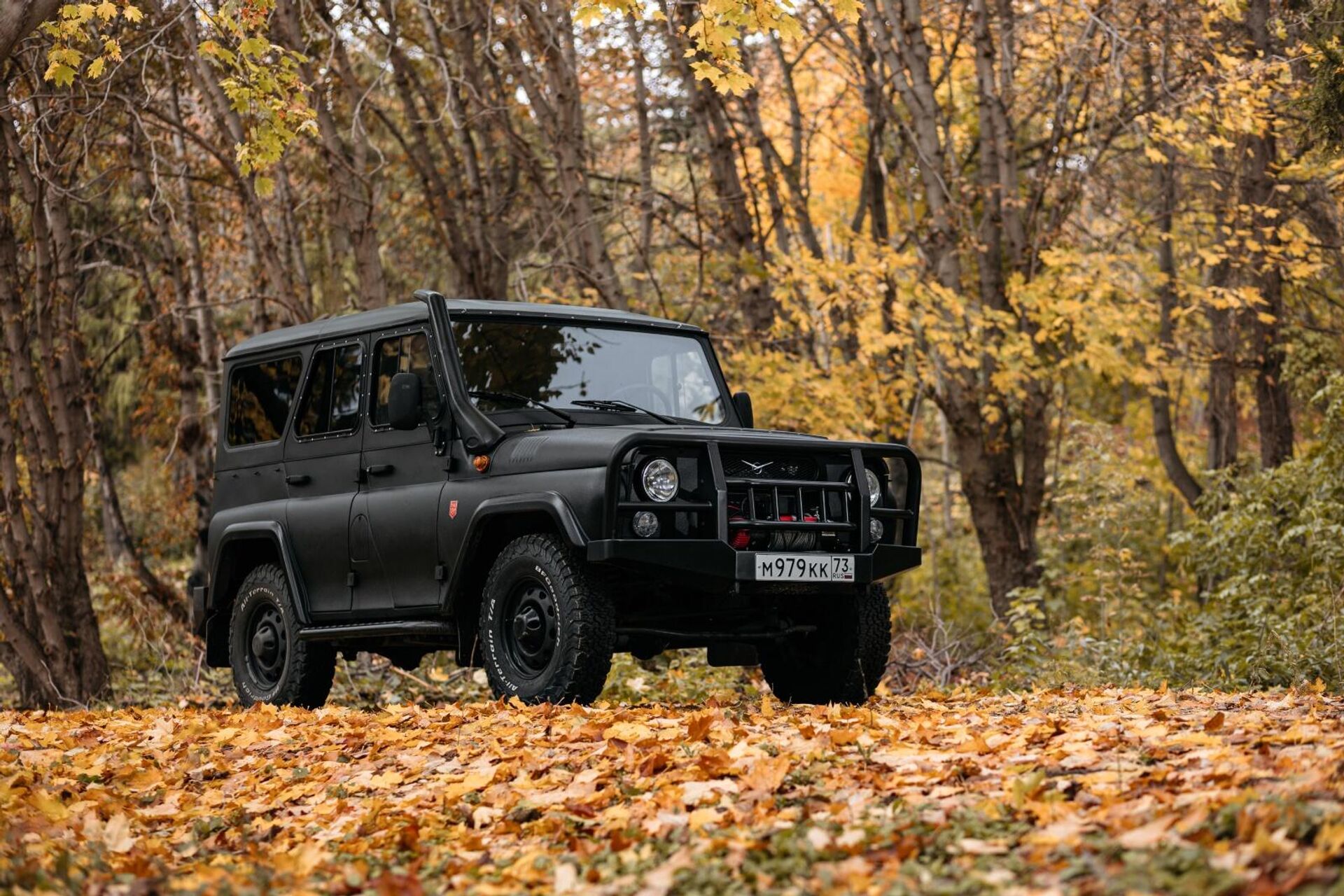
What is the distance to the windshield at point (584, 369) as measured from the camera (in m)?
8.38

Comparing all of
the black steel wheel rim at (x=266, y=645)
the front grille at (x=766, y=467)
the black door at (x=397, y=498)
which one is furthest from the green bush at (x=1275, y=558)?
the black steel wheel rim at (x=266, y=645)

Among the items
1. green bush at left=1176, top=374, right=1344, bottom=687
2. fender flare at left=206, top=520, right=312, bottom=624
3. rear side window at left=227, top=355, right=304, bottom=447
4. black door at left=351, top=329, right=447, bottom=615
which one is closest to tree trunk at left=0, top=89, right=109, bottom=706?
fender flare at left=206, top=520, right=312, bottom=624

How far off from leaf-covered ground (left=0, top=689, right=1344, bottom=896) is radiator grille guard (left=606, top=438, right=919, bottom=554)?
33.5 inches

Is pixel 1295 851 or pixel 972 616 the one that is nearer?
pixel 1295 851

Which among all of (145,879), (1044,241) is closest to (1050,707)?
(145,879)

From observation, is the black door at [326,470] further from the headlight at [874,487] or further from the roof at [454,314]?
the headlight at [874,487]

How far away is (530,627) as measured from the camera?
25.1 feet

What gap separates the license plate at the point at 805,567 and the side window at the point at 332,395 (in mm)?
2796

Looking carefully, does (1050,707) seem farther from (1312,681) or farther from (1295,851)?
(1295,851)

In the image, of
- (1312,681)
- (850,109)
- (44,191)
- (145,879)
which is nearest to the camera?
(145,879)

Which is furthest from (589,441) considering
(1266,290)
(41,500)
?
(1266,290)

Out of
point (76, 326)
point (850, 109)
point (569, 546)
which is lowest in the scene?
point (569, 546)

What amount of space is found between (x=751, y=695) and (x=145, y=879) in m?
5.97

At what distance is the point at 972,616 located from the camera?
2030cm
